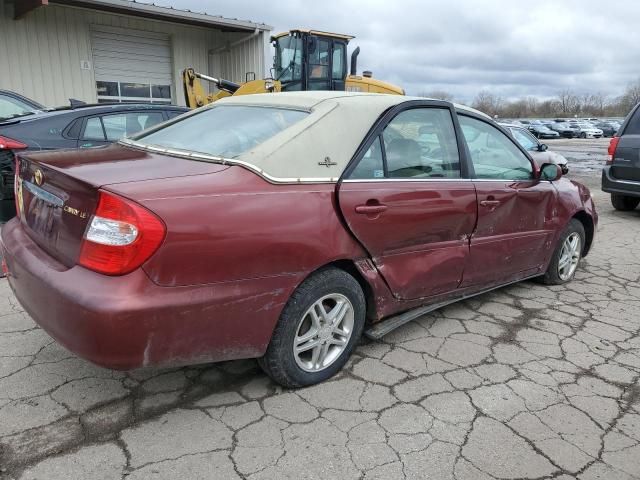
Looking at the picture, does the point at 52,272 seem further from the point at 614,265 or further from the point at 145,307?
the point at 614,265

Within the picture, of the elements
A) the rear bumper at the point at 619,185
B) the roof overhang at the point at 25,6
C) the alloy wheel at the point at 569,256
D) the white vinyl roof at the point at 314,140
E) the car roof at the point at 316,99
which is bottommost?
the alloy wheel at the point at 569,256

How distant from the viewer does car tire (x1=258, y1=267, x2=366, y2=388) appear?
2600 millimetres

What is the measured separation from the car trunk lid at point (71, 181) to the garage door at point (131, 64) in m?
11.8

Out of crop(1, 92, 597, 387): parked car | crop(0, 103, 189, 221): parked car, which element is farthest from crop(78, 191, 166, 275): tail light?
crop(0, 103, 189, 221): parked car

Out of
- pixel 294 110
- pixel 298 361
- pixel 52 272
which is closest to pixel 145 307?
pixel 52 272

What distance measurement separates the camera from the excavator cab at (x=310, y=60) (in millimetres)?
12430

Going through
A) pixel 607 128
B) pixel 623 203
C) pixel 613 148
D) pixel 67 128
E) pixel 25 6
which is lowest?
pixel 607 128

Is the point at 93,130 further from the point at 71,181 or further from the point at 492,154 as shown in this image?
the point at 492,154

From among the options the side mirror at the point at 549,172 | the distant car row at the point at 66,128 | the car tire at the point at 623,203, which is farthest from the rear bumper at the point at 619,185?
the distant car row at the point at 66,128

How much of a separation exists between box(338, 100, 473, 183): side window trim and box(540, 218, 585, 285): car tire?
157cm

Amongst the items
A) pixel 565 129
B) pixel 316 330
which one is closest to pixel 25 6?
pixel 316 330

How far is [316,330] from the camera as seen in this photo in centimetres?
276

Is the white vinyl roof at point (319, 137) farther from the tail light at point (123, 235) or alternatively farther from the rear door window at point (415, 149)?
the tail light at point (123, 235)

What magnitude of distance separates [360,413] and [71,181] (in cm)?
177
